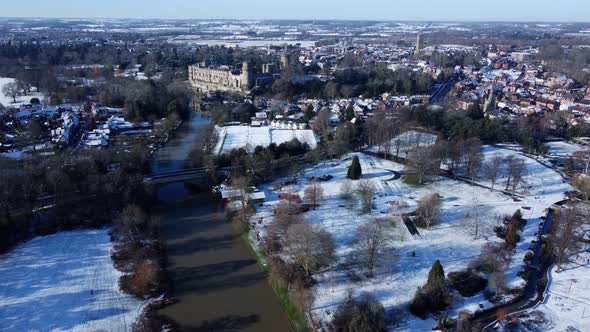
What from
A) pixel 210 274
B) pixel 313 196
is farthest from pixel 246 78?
pixel 210 274

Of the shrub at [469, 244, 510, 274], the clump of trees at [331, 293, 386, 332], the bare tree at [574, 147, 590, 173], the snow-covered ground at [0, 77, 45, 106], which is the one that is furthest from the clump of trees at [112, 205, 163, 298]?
the snow-covered ground at [0, 77, 45, 106]

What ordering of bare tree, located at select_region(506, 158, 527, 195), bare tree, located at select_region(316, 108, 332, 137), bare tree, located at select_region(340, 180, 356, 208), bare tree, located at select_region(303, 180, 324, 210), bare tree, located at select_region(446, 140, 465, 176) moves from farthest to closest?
bare tree, located at select_region(316, 108, 332, 137) → bare tree, located at select_region(446, 140, 465, 176) → bare tree, located at select_region(506, 158, 527, 195) → bare tree, located at select_region(340, 180, 356, 208) → bare tree, located at select_region(303, 180, 324, 210)

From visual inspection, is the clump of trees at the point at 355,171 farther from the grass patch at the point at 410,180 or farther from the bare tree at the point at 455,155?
the bare tree at the point at 455,155

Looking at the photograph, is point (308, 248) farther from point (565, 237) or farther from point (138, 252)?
point (565, 237)

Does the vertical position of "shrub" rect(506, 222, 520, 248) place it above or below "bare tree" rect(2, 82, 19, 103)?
below

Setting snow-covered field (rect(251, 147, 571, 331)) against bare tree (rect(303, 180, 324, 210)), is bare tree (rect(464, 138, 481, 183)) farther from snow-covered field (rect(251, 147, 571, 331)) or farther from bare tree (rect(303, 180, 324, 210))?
bare tree (rect(303, 180, 324, 210))

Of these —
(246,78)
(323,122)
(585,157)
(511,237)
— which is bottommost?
(511,237)

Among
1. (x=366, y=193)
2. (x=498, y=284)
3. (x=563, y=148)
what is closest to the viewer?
(x=498, y=284)
